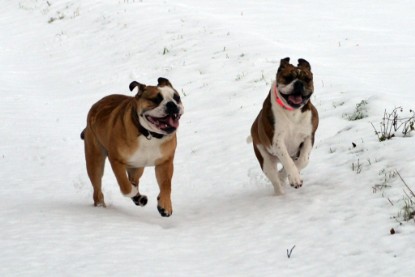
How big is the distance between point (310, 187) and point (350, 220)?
1.46m

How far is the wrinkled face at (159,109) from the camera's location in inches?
250

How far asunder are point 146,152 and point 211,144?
11.3ft

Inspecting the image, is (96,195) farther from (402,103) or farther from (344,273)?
(402,103)

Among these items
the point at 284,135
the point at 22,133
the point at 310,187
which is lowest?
the point at 22,133

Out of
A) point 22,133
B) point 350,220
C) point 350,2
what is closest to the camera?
point 350,220

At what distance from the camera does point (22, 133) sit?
451 inches

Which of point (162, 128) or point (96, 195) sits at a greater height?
point (162, 128)

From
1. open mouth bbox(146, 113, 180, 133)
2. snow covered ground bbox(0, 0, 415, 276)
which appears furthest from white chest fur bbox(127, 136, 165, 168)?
snow covered ground bbox(0, 0, 415, 276)

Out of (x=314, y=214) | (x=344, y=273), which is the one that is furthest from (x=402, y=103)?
(x=344, y=273)

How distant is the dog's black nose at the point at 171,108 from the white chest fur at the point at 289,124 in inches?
50.6

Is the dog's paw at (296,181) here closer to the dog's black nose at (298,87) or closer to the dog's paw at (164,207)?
the dog's black nose at (298,87)

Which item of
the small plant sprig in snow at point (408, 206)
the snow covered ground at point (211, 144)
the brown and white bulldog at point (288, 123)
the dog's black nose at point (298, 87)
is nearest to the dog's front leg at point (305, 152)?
the brown and white bulldog at point (288, 123)

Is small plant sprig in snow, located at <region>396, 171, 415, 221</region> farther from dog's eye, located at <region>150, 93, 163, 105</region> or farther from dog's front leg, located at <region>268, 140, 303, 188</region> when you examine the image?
dog's eye, located at <region>150, 93, 163, 105</region>

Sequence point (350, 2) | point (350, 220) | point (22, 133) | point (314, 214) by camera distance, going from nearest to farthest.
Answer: point (350, 220), point (314, 214), point (22, 133), point (350, 2)
